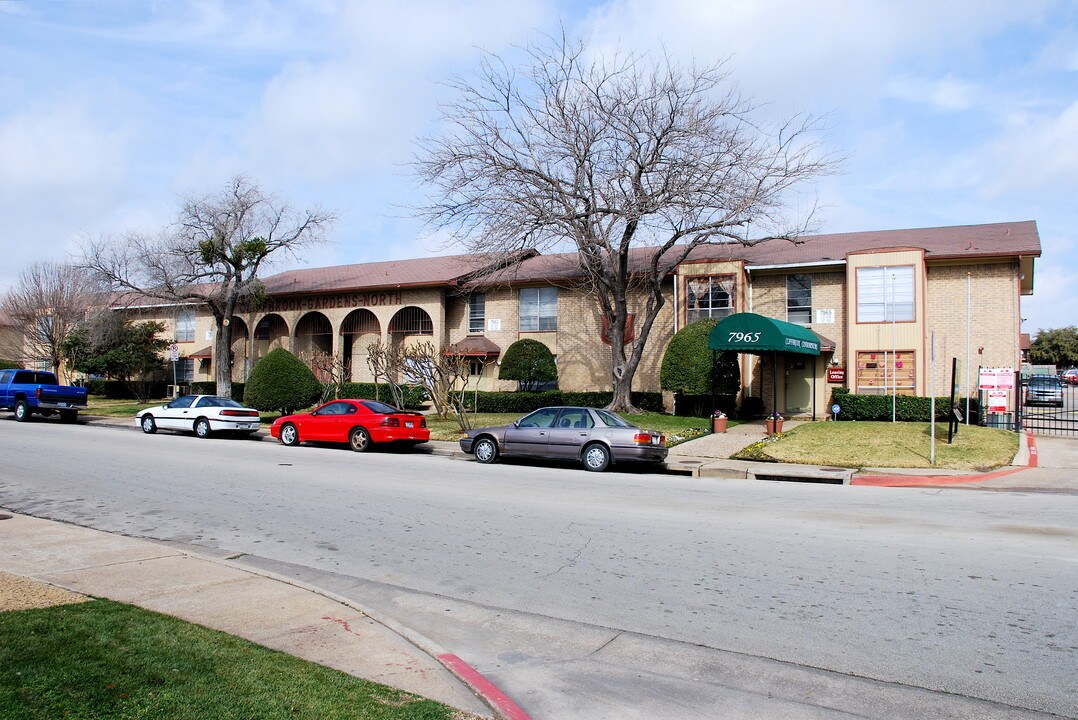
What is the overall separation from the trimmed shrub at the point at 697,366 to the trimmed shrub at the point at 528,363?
5508 millimetres

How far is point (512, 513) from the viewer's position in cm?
1083

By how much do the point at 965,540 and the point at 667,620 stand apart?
467 cm

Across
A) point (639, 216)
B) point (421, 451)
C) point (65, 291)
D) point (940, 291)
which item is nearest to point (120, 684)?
point (421, 451)

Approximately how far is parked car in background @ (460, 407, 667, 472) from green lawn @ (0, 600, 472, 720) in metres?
11.5

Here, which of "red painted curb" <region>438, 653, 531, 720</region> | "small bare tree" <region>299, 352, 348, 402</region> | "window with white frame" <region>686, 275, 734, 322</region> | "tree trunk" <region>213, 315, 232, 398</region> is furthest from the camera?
"tree trunk" <region>213, 315, 232, 398</region>

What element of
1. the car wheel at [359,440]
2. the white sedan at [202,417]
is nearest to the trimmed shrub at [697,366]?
the car wheel at [359,440]

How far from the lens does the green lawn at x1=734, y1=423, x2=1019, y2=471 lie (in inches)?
657

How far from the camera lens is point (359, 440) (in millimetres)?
20359

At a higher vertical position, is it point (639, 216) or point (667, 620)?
point (639, 216)

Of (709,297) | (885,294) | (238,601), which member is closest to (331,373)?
(709,297)

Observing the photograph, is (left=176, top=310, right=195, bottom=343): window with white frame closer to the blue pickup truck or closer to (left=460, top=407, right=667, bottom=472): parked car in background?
the blue pickup truck

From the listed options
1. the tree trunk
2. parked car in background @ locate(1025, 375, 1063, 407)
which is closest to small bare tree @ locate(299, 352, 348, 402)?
the tree trunk

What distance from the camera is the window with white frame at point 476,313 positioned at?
1340 inches

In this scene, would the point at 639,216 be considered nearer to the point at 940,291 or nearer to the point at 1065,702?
the point at 940,291
